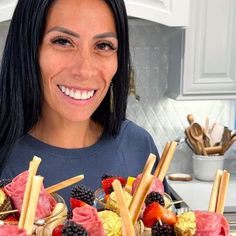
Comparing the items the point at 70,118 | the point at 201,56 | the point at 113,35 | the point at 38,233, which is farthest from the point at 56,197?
the point at 201,56

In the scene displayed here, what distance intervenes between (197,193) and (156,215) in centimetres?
132

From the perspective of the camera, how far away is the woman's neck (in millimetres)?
1129

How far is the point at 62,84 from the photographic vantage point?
1.02 m

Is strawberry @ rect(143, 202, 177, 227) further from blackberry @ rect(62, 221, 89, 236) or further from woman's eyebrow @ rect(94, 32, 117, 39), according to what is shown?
woman's eyebrow @ rect(94, 32, 117, 39)

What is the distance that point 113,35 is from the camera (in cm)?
104

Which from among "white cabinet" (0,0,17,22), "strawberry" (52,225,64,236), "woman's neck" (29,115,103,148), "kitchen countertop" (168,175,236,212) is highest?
"white cabinet" (0,0,17,22)

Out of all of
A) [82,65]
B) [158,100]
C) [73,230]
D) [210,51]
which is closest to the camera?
[73,230]

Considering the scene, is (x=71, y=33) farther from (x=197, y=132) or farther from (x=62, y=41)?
(x=197, y=132)

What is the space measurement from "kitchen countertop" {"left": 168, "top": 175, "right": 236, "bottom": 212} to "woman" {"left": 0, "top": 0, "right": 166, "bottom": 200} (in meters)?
0.76

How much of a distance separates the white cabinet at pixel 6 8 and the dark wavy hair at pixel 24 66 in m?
0.66

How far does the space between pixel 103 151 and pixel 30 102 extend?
0.22 meters

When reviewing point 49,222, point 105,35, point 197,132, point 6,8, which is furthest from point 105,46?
point 197,132

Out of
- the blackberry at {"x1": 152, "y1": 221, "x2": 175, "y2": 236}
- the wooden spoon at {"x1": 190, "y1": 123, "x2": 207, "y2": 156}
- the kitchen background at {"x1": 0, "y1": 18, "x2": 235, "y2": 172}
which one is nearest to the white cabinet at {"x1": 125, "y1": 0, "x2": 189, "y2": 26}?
the kitchen background at {"x1": 0, "y1": 18, "x2": 235, "y2": 172}

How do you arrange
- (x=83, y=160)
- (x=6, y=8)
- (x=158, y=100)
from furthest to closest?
1. (x=158, y=100)
2. (x=6, y=8)
3. (x=83, y=160)
